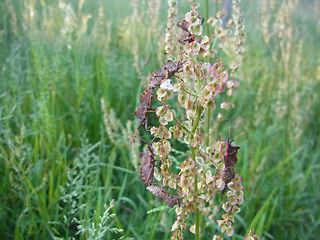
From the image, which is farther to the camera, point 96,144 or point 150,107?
point 96,144

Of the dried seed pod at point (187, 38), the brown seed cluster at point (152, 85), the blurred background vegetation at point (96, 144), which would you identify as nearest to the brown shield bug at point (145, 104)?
the brown seed cluster at point (152, 85)

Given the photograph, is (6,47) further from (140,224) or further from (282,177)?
(282,177)

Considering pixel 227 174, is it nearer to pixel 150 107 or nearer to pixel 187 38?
pixel 150 107

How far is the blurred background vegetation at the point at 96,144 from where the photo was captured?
154 centimetres

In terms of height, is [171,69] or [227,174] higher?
[171,69]

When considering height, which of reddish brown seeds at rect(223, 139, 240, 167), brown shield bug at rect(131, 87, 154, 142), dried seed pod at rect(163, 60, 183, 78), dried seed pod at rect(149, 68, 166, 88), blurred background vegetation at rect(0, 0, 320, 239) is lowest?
blurred background vegetation at rect(0, 0, 320, 239)

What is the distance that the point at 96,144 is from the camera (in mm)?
1727

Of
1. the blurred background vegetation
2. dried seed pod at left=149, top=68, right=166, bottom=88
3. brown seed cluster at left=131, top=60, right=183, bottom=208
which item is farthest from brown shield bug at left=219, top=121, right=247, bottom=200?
the blurred background vegetation

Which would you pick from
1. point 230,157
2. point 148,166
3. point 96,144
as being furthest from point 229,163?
point 96,144

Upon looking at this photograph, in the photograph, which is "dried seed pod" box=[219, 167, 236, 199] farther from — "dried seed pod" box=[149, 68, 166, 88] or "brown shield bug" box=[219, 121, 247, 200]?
"dried seed pod" box=[149, 68, 166, 88]

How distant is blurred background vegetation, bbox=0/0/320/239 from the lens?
5.07ft

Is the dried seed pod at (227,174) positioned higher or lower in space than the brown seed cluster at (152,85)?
lower

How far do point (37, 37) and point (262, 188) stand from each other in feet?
7.03

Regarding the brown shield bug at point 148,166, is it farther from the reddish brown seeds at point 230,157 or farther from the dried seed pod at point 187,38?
the dried seed pod at point 187,38
